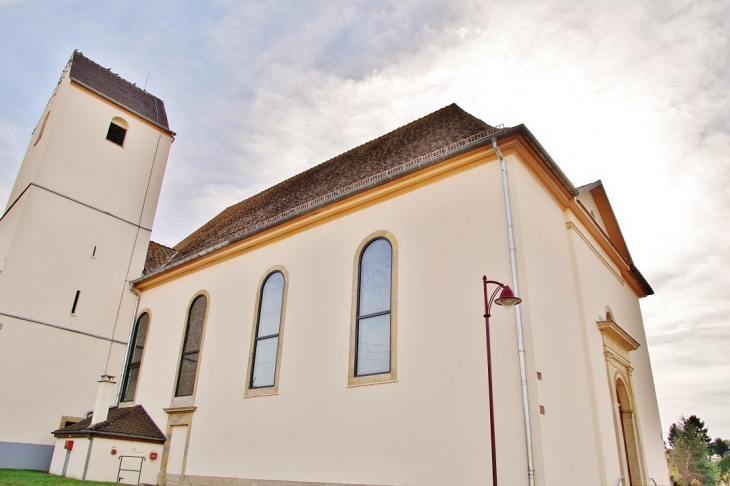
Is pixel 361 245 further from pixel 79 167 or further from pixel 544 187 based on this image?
pixel 79 167

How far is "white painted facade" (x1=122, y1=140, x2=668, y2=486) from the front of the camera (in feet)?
27.4

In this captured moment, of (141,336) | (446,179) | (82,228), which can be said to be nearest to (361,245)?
(446,179)

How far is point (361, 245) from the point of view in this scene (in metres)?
11.4

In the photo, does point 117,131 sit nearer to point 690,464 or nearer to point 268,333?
point 268,333

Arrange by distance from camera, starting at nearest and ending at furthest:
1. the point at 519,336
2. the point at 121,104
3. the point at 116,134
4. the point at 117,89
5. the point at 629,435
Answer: the point at 519,336, the point at 629,435, the point at 116,134, the point at 121,104, the point at 117,89

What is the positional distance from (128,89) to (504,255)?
18.4 meters

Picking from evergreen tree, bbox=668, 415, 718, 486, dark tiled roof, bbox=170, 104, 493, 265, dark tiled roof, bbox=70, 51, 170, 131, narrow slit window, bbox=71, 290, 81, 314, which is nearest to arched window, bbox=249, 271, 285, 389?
dark tiled roof, bbox=170, 104, 493, 265

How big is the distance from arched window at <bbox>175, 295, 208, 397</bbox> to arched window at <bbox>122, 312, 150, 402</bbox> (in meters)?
2.54

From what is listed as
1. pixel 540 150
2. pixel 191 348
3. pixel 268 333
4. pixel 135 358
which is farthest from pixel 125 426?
pixel 540 150

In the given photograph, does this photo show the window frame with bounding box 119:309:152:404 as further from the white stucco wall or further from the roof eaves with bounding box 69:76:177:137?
the roof eaves with bounding box 69:76:177:137

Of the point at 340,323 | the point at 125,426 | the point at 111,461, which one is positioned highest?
the point at 340,323

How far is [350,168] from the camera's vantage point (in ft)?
48.0

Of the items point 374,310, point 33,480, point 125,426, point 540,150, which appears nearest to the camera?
point 540,150

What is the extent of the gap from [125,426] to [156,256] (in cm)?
785
